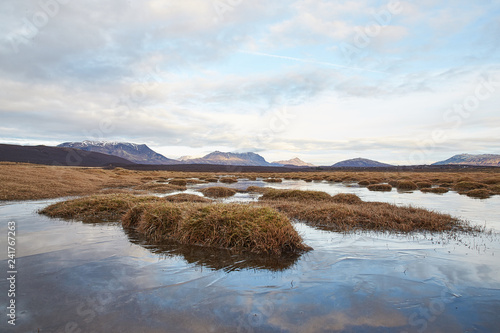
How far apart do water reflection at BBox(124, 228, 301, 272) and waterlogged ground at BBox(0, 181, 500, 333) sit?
0.04 metres

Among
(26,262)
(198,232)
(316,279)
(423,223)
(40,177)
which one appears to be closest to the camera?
(316,279)

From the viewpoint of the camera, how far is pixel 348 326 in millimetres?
5047

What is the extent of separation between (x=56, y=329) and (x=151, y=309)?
1636mm

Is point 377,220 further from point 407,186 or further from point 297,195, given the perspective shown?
point 407,186

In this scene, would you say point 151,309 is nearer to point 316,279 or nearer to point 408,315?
point 316,279

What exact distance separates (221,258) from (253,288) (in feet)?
7.47

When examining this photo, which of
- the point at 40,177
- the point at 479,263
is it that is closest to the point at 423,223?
the point at 479,263

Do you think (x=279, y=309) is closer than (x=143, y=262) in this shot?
Yes

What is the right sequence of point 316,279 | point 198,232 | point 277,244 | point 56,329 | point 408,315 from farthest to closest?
point 198,232, point 277,244, point 316,279, point 408,315, point 56,329

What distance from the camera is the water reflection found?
314 inches

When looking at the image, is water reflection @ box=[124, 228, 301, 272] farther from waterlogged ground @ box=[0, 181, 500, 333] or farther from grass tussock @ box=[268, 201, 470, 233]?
grass tussock @ box=[268, 201, 470, 233]

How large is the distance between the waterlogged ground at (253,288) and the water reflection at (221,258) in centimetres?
4

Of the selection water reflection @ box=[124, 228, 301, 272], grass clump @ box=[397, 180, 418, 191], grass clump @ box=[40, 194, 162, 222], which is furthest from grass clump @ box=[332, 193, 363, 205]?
grass clump @ box=[397, 180, 418, 191]

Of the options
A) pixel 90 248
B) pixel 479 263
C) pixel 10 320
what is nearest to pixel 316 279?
pixel 479 263
